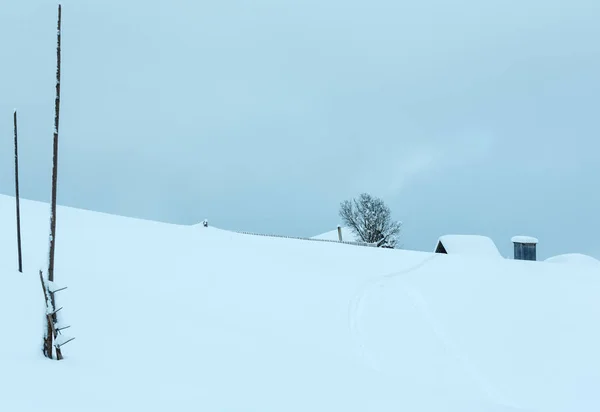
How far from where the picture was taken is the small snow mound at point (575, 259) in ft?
78.0

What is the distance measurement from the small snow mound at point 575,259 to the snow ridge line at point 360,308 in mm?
9618

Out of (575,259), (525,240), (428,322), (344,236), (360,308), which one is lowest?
(428,322)

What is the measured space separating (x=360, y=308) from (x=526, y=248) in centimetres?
1352

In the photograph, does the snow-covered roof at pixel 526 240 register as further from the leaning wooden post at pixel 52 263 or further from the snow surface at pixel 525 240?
the leaning wooden post at pixel 52 263

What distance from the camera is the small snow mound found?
23781mm

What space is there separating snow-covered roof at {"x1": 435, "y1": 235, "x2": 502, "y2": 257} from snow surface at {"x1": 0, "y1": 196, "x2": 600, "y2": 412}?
16.5ft

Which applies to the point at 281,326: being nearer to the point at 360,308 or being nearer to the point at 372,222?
the point at 360,308

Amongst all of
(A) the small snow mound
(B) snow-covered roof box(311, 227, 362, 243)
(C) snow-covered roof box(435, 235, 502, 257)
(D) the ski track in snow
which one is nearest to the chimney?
(C) snow-covered roof box(435, 235, 502, 257)

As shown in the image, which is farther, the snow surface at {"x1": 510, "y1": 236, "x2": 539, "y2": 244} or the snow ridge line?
the snow surface at {"x1": 510, "y1": 236, "x2": 539, "y2": 244}

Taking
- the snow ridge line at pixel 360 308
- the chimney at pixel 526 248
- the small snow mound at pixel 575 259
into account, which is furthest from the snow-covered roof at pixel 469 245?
the snow ridge line at pixel 360 308

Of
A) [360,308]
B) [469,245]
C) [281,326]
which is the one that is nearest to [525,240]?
[469,245]

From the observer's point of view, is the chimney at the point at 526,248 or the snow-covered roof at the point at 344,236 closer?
the chimney at the point at 526,248

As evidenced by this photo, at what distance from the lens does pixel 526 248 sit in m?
22.3

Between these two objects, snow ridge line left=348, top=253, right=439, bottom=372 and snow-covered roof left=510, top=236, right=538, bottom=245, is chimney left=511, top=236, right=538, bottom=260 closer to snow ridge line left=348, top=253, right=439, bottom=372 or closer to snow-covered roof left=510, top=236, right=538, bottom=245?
snow-covered roof left=510, top=236, right=538, bottom=245
